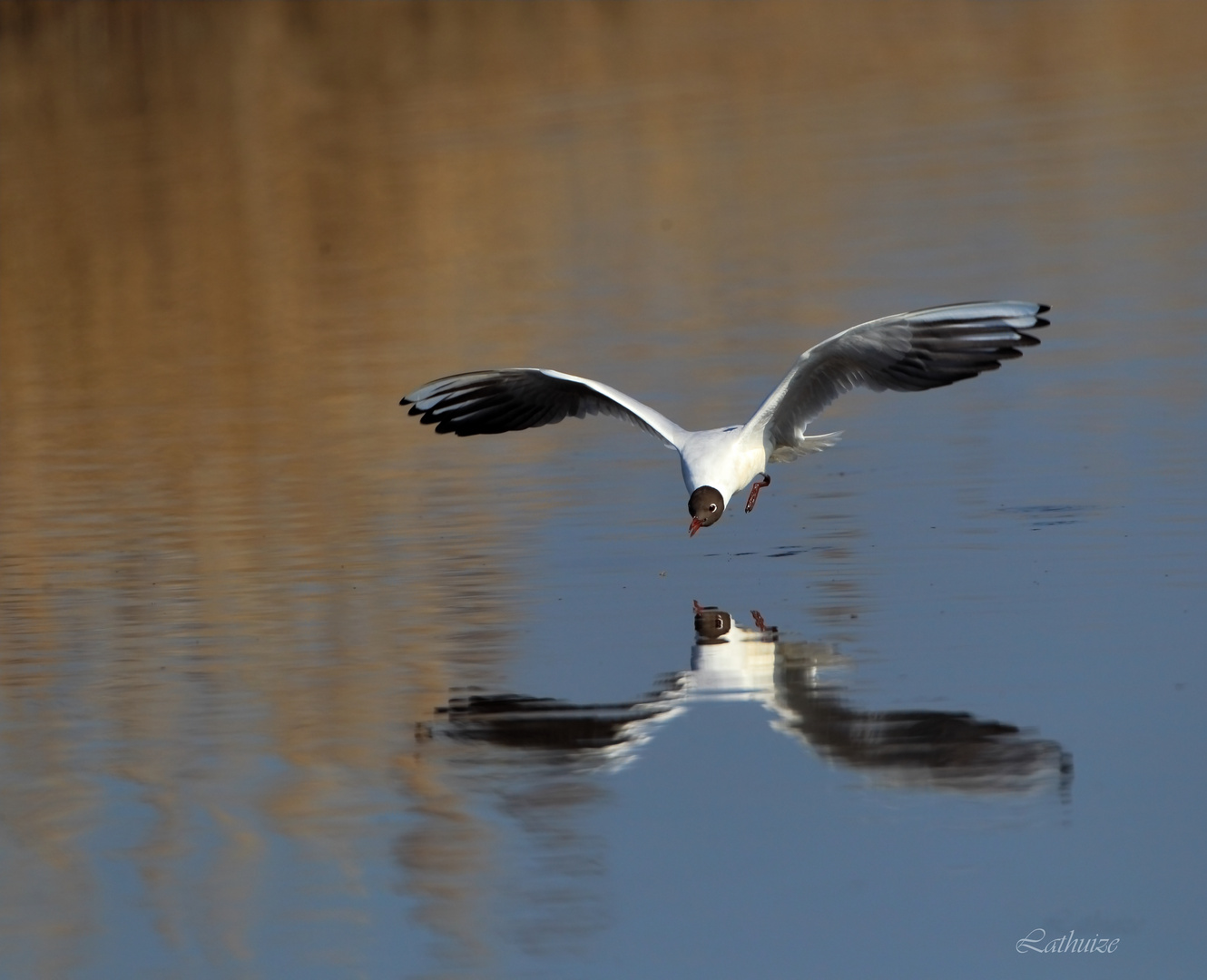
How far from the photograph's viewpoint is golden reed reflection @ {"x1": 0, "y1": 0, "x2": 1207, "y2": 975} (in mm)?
7070

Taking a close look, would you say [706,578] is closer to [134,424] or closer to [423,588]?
[423,588]

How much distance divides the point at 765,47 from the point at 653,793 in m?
28.0

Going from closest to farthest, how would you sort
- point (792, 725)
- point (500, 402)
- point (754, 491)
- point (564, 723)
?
1. point (792, 725)
2. point (564, 723)
3. point (754, 491)
4. point (500, 402)

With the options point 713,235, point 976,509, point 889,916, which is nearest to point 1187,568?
point 976,509

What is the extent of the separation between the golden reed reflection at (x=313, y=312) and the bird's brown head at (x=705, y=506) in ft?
2.74

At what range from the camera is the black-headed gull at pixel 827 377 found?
→ 938 centimetres

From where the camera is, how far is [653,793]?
6594 millimetres

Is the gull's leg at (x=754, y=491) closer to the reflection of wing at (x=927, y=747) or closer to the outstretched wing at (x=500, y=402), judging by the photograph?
the outstretched wing at (x=500, y=402)

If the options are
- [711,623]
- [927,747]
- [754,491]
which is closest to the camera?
[927,747]

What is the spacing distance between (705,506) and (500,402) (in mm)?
1953

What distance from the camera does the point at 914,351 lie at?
9641mm
